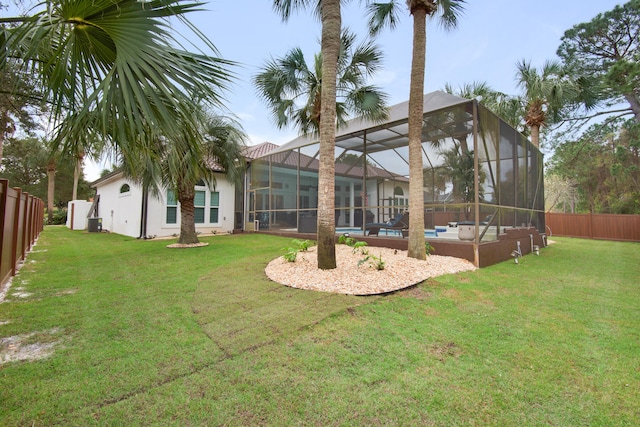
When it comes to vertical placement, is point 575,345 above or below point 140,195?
below

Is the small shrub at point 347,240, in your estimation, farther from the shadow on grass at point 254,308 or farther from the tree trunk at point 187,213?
the tree trunk at point 187,213

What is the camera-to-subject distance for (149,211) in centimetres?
1205

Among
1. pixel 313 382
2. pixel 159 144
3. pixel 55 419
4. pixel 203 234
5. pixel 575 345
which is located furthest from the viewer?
pixel 203 234

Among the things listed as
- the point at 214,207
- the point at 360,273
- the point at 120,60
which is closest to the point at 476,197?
the point at 360,273

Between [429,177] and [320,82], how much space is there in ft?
12.6

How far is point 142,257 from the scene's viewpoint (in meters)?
7.14

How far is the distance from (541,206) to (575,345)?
35.0ft

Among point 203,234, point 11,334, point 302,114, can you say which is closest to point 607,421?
point 11,334

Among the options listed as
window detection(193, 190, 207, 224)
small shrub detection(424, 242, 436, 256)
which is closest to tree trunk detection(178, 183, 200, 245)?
window detection(193, 190, 207, 224)

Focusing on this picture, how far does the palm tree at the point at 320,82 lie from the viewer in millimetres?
7219

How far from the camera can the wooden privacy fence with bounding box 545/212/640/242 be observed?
1369 centimetres

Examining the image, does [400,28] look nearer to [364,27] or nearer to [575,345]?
[364,27]

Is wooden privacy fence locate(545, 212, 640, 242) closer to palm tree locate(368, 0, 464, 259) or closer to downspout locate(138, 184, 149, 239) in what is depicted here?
palm tree locate(368, 0, 464, 259)

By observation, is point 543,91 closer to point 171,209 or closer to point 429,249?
point 429,249
